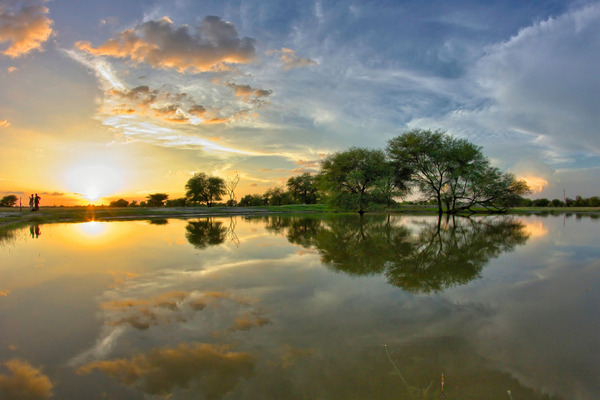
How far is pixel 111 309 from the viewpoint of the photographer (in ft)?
14.8

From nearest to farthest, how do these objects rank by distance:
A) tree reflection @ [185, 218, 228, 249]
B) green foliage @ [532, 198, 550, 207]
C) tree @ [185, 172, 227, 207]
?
tree reflection @ [185, 218, 228, 249]
green foliage @ [532, 198, 550, 207]
tree @ [185, 172, 227, 207]

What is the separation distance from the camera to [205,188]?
84062 millimetres

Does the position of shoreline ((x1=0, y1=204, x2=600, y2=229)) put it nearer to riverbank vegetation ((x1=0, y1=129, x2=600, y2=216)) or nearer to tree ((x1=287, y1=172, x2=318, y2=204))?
riverbank vegetation ((x1=0, y1=129, x2=600, y2=216))

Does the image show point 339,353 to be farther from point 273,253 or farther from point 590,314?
point 273,253

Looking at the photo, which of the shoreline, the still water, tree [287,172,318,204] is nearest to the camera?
the still water

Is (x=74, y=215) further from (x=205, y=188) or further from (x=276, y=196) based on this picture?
(x=276, y=196)

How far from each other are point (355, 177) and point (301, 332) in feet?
129

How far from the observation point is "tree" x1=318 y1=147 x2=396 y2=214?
4203 centimetres

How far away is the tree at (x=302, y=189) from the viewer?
295 feet

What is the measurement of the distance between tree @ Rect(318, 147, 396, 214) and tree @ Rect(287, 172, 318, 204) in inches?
1795

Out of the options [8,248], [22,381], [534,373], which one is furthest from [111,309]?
[8,248]

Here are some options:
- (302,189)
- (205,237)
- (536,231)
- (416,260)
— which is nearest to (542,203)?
(302,189)

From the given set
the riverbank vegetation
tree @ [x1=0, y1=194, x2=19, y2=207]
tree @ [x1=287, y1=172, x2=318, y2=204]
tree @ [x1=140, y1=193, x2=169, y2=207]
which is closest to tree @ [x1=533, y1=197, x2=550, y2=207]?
the riverbank vegetation

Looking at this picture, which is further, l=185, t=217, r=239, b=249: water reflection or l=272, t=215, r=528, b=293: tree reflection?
l=185, t=217, r=239, b=249: water reflection
